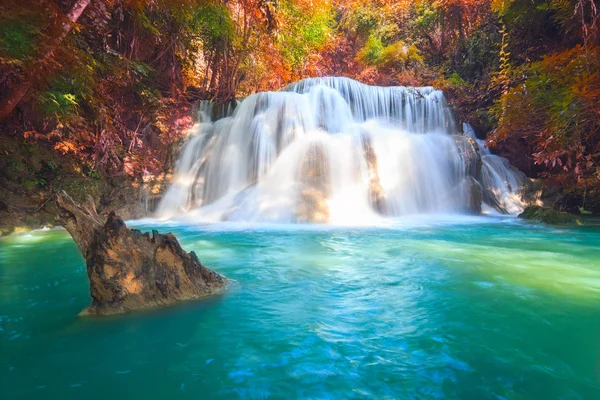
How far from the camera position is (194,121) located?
12.9 meters

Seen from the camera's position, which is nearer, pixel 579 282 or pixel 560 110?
pixel 579 282

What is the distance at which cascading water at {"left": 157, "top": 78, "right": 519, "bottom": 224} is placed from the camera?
906cm

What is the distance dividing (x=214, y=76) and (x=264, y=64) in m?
3.77

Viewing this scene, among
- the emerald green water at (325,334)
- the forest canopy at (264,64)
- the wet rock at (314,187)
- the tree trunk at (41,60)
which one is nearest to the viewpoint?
the emerald green water at (325,334)

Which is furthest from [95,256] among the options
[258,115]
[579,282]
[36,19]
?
[258,115]

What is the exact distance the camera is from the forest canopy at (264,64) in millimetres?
5633

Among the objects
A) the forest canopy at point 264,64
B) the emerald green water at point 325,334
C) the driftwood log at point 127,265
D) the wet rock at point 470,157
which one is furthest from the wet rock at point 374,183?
the driftwood log at point 127,265

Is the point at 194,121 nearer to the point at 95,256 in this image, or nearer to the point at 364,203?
the point at 364,203

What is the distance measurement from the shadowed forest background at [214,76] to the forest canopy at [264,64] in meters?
0.04

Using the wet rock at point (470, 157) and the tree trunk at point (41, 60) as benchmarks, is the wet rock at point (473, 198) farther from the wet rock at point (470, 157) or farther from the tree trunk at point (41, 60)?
the tree trunk at point (41, 60)

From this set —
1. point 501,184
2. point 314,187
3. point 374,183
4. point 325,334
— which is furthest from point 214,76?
point 325,334

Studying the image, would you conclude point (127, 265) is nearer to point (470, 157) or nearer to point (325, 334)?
point (325, 334)

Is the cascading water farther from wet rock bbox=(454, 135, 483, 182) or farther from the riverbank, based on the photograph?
the riverbank

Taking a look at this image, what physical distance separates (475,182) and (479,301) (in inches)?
339
